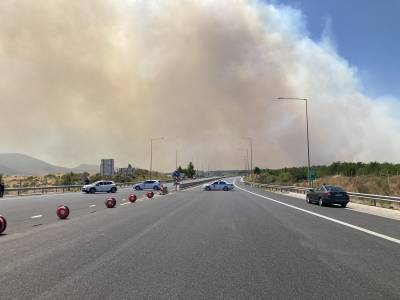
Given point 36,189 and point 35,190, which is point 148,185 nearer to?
point 35,190

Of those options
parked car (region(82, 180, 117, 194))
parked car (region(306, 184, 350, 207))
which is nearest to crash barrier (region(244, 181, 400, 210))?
parked car (region(306, 184, 350, 207))

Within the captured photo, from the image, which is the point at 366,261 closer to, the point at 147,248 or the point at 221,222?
the point at 147,248

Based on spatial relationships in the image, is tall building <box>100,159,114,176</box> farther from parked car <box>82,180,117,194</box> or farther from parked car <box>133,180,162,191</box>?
parked car <box>82,180,117,194</box>

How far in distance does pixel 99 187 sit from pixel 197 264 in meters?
44.9

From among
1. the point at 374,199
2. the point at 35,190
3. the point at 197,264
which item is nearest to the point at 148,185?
the point at 35,190

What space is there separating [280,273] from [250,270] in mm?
566

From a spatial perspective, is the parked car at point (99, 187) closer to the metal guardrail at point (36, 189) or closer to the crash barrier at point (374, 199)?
the metal guardrail at point (36, 189)

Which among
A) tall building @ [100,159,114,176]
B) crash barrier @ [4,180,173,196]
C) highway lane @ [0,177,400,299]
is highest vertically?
tall building @ [100,159,114,176]

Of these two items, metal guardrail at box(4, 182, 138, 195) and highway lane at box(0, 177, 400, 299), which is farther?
metal guardrail at box(4, 182, 138, 195)

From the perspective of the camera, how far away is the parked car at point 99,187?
167 ft

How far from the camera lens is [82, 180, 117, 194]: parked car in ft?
167

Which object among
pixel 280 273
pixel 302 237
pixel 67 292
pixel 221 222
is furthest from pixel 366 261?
pixel 221 222

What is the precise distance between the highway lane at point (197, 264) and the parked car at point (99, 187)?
36850 mm

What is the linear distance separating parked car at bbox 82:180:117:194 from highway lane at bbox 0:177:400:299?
36850mm
